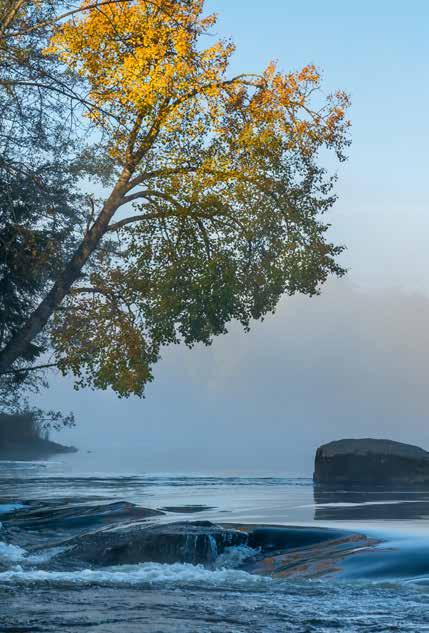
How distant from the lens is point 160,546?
560 inches

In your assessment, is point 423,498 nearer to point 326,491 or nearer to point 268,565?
point 326,491

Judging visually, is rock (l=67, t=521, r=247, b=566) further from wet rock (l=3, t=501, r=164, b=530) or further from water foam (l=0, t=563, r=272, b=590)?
wet rock (l=3, t=501, r=164, b=530)

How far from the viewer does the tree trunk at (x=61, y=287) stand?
1000 inches

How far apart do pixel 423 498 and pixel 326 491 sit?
4.15 m

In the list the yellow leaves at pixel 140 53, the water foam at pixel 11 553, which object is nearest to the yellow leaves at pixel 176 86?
the yellow leaves at pixel 140 53

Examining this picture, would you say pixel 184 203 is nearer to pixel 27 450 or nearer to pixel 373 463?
pixel 373 463

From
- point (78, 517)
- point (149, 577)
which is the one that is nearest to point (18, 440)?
point (78, 517)

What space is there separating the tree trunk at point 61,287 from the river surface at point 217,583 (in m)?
5.35

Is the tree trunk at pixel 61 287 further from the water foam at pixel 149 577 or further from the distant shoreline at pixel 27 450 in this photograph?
the distant shoreline at pixel 27 450

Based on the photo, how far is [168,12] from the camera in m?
24.5

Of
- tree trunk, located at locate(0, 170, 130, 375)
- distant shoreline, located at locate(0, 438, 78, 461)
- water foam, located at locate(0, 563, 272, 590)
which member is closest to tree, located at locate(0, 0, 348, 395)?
tree trunk, located at locate(0, 170, 130, 375)

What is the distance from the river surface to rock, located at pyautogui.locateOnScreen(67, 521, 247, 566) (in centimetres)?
34

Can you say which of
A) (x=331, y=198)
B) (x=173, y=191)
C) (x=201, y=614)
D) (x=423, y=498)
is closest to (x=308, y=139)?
(x=331, y=198)

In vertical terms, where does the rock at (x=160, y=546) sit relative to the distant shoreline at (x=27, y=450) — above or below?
below
